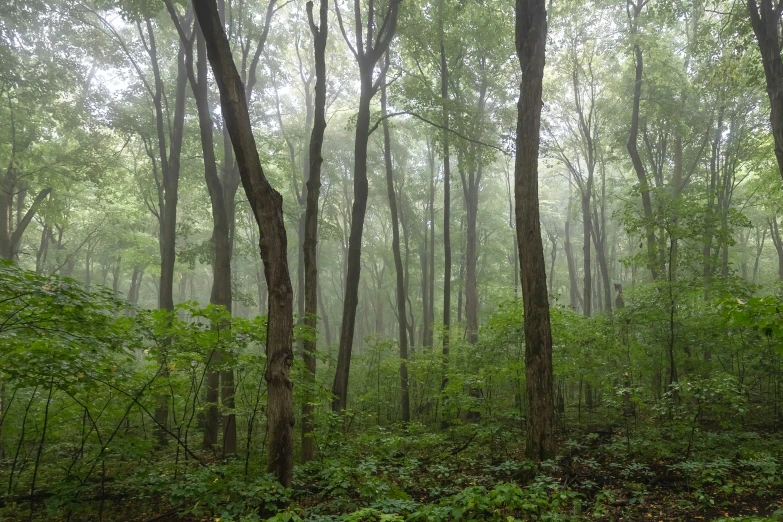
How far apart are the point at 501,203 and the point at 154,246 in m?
21.9

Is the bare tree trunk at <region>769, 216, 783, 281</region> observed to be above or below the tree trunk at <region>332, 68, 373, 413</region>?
above

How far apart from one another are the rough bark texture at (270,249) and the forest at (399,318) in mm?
26

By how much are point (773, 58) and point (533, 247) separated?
5.81 metres

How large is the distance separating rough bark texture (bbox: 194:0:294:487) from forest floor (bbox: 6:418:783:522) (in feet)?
1.65

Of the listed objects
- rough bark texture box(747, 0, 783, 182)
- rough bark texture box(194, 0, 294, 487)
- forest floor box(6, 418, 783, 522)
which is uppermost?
rough bark texture box(747, 0, 783, 182)

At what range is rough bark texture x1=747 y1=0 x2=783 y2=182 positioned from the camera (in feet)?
25.0

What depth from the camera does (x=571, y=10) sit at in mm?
15992

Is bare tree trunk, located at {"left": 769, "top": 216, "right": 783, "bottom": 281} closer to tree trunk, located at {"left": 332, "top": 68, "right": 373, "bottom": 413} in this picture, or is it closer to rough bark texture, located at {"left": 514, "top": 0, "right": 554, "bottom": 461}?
rough bark texture, located at {"left": 514, "top": 0, "right": 554, "bottom": 461}

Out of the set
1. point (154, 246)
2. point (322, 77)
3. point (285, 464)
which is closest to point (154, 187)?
point (154, 246)

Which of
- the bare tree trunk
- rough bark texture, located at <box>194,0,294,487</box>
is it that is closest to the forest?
rough bark texture, located at <box>194,0,294,487</box>

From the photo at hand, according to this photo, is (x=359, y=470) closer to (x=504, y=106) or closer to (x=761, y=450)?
(x=761, y=450)

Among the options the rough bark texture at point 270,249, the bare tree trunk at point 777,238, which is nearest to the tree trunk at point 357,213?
the rough bark texture at point 270,249

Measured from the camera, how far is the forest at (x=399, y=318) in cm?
500

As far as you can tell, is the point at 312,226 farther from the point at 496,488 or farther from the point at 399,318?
the point at 399,318
